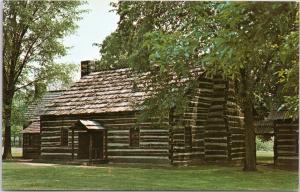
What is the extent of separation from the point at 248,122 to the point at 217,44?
513 centimetres

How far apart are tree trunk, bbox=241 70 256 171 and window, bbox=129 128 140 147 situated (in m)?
4.12

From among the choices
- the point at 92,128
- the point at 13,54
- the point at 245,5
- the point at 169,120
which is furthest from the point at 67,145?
the point at 245,5

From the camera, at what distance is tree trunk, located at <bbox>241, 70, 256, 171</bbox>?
39.1 ft

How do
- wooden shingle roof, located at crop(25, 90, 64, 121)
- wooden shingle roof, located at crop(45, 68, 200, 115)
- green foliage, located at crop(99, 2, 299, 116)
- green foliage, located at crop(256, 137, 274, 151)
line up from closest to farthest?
green foliage, located at crop(99, 2, 299, 116), wooden shingle roof, located at crop(25, 90, 64, 121), green foliage, located at crop(256, 137, 274, 151), wooden shingle roof, located at crop(45, 68, 200, 115)

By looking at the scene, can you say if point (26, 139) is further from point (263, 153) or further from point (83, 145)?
point (83, 145)

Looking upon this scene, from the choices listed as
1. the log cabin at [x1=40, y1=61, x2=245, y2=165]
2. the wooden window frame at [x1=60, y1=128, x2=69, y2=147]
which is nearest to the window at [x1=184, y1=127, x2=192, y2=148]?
the log cabin at [x1=40, y1=61, x2=245, y2=165]

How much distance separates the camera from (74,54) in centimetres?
1020

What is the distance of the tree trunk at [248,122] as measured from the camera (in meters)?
11.9

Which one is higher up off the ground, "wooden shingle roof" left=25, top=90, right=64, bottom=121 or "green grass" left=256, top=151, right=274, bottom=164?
"wooden shingle roof" left=25, top=90, right=64, bottom=121

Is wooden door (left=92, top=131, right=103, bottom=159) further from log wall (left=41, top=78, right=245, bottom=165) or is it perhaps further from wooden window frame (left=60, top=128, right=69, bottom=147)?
wooden window frame (left=60, top=128, right=69, bottom=147)

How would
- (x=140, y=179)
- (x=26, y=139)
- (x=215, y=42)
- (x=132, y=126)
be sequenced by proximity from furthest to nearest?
1. (x=132, y=126)
2. (x=26, y=139)
3. (x=140, y=179)
4. (x=215, y=42)

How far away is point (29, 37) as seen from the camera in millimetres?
10789

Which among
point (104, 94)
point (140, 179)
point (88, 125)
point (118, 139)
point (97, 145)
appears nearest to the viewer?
point (140, 179)

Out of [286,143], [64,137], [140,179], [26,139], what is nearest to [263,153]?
[286,143]
